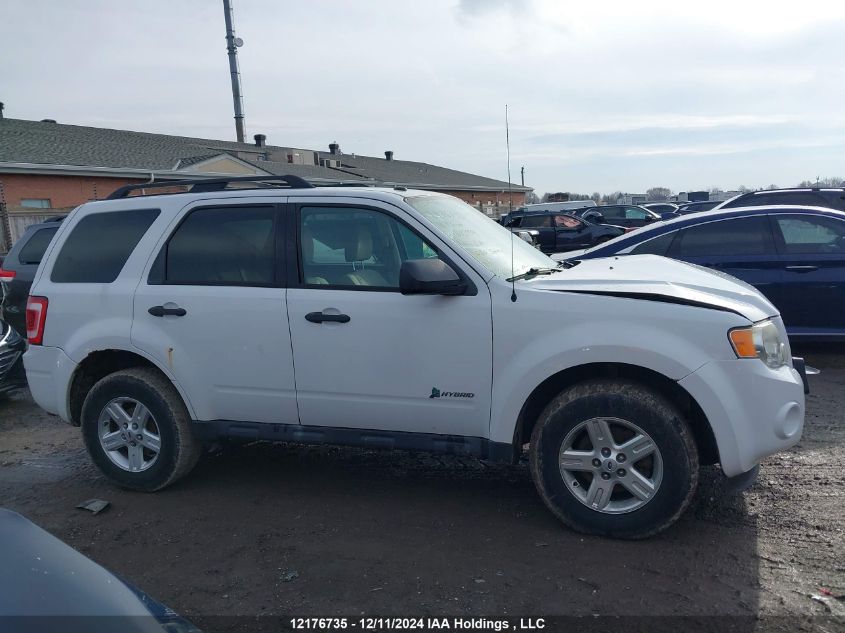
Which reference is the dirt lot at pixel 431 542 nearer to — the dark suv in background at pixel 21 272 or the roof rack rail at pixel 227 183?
the roof rack rail at pixel 227 183

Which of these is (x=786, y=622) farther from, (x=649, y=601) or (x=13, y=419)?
(x=13, y=419)

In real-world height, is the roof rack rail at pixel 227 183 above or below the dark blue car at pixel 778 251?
above

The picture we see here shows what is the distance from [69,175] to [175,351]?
22151 millimetres

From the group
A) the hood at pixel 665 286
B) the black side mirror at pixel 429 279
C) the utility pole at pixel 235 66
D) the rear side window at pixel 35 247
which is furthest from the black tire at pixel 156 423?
the utility pole at pixel 235 66

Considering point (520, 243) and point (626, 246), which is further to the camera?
point (626, 246)

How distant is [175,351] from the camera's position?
14.8ft

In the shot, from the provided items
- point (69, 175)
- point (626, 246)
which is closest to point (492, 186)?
point (69, 175)

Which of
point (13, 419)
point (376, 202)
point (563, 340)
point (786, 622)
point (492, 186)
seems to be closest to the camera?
point (786, 622)

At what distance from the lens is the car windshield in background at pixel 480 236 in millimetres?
4188

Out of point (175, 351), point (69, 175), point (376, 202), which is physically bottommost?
point (175, 351)

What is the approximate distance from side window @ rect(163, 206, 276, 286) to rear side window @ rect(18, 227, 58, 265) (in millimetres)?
5529

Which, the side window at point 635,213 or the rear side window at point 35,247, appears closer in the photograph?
the rear side window at point 35,247

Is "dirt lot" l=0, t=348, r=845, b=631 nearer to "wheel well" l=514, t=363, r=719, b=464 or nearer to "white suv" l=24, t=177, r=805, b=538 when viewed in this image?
"white suv" l=24, t=177, r=805, b=538

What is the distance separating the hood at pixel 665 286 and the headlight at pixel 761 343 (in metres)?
0.07
